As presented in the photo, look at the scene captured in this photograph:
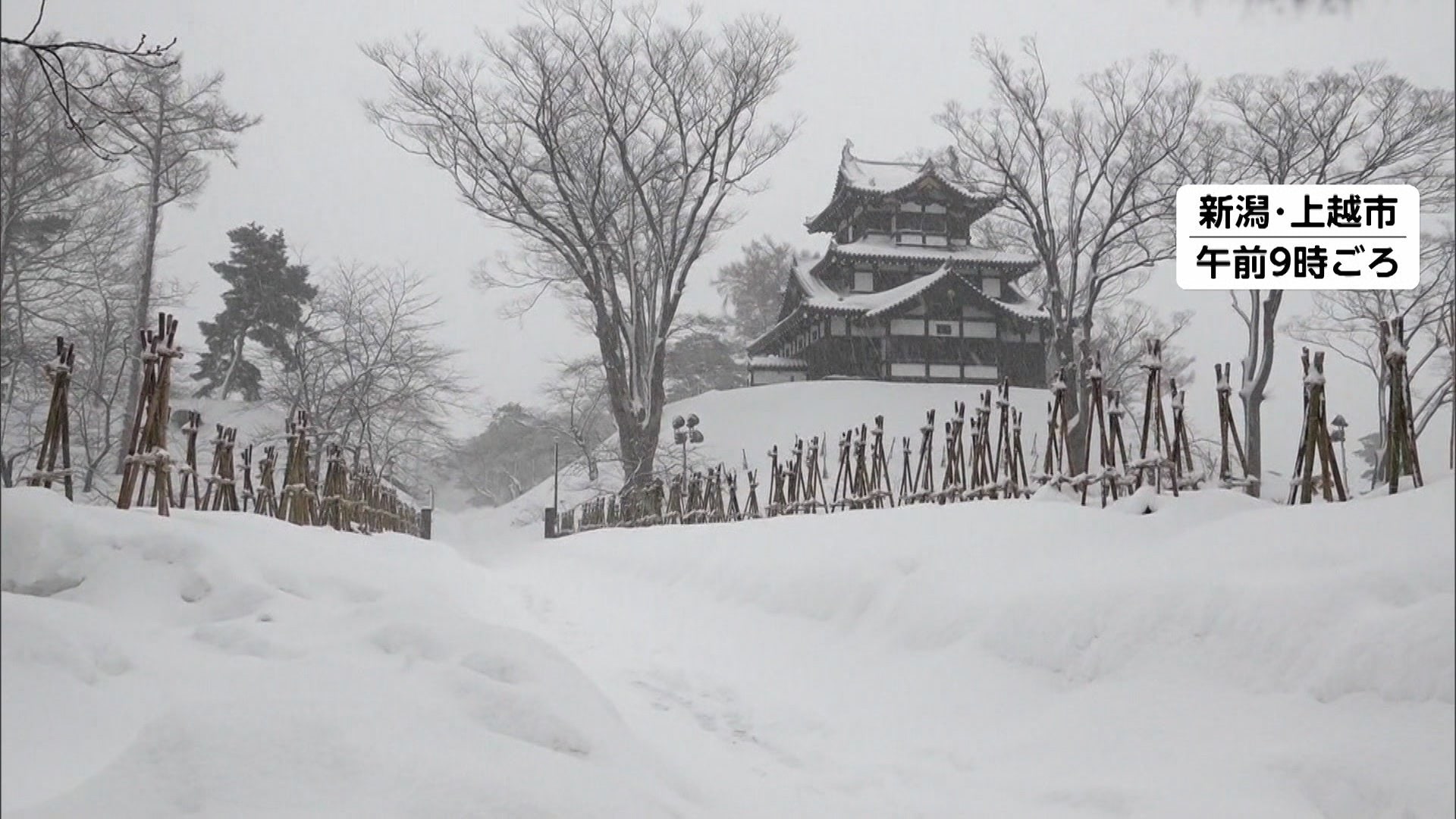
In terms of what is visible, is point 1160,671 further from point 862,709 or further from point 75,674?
point 75,674

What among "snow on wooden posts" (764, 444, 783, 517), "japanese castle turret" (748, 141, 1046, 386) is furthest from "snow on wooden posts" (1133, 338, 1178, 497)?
"japanese castle turret" (748, 141, 1046, 386)

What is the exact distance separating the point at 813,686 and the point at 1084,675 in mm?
868

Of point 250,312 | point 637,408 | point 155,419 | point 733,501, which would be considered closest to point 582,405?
point 637,408

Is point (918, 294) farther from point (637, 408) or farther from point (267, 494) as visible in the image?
point (267, 494)

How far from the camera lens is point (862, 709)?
7.17 feet

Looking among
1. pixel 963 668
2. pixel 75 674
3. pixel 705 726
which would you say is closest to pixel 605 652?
pixel 705 726

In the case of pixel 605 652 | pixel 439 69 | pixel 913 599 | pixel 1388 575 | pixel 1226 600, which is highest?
pixel 439 69

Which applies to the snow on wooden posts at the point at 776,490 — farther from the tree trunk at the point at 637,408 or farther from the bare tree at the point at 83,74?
the bare tree at the point at 83,74

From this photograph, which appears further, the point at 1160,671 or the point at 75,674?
the point at 1160,671

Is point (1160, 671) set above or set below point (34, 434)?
below

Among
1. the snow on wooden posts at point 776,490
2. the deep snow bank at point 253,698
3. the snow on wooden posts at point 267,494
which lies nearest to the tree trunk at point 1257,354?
the deep snow bank at point 253,698

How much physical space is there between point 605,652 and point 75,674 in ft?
7.20

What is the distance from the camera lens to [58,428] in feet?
A: 6.31

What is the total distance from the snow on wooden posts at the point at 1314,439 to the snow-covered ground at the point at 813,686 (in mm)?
237
